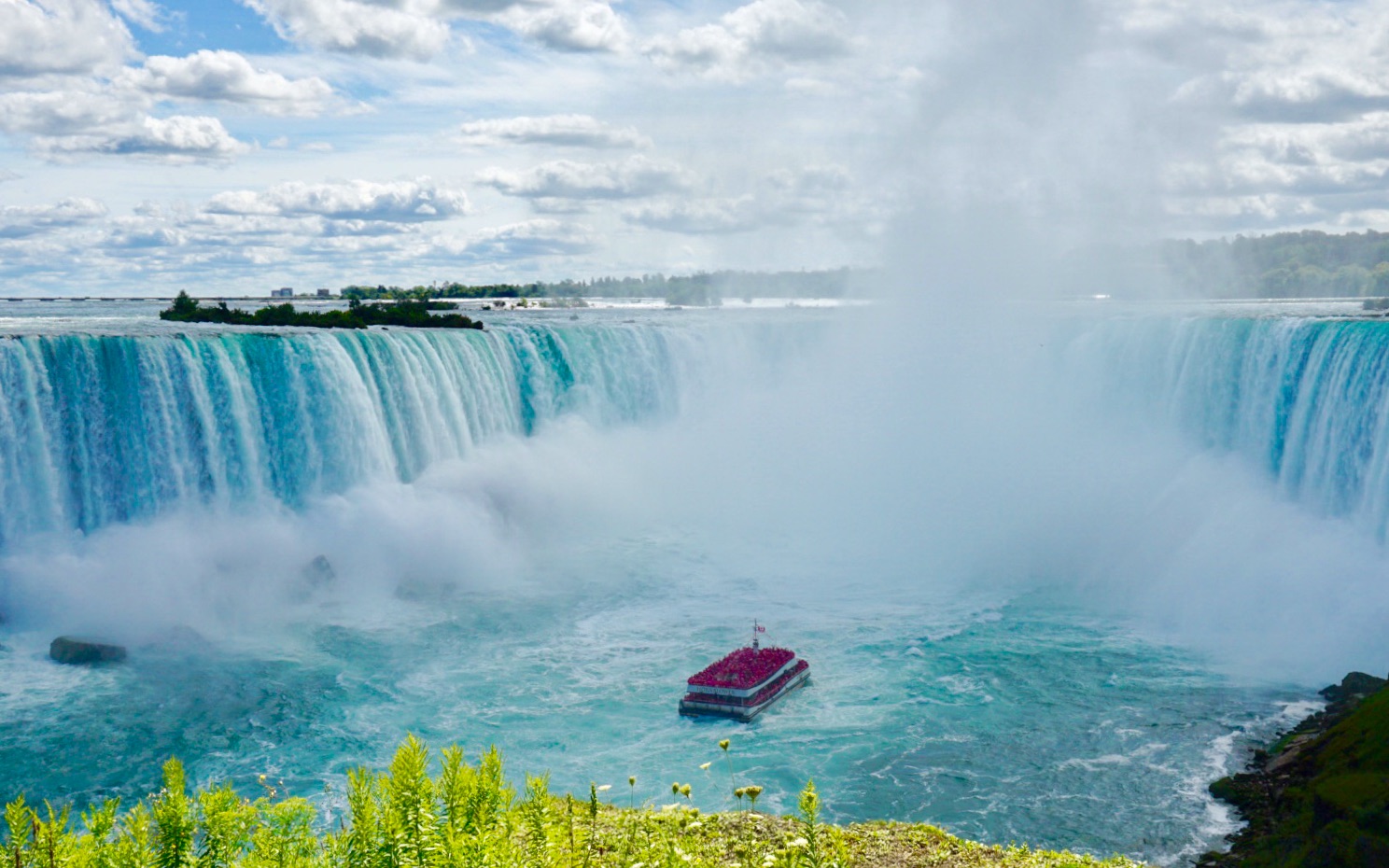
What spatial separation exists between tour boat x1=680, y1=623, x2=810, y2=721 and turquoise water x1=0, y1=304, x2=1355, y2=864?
428 millimetres

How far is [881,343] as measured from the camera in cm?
5066

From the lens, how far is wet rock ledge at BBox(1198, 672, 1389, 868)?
12.7 m

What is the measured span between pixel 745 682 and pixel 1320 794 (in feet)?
29.3

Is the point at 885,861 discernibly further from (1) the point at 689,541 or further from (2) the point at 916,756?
(1) the point at 689,541

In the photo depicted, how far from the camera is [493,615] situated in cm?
2570

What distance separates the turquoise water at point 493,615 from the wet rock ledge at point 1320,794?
22.4 inches

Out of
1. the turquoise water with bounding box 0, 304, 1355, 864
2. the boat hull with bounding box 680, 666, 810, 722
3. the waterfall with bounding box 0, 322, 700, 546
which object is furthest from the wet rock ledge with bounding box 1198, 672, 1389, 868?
the waterfall with bounding box 0, 322, 700, 546

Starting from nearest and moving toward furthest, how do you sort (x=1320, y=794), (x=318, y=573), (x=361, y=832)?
(x=361, y=832) → (x=1320, y=794) → (x=318, y=573)

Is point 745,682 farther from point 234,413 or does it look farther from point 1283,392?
point 1283,392

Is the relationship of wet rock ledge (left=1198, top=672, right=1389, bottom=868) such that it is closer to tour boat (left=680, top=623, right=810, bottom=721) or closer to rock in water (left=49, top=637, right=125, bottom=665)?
tour boat (left=680, top=623, right=810, bottom=721)

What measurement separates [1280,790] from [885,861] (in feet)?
24.3

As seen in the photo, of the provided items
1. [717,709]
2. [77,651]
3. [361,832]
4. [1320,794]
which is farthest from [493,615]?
[361,832]

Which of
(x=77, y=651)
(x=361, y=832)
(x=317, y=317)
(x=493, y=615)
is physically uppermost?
(x=317, y=317)

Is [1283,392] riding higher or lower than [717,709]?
higher
